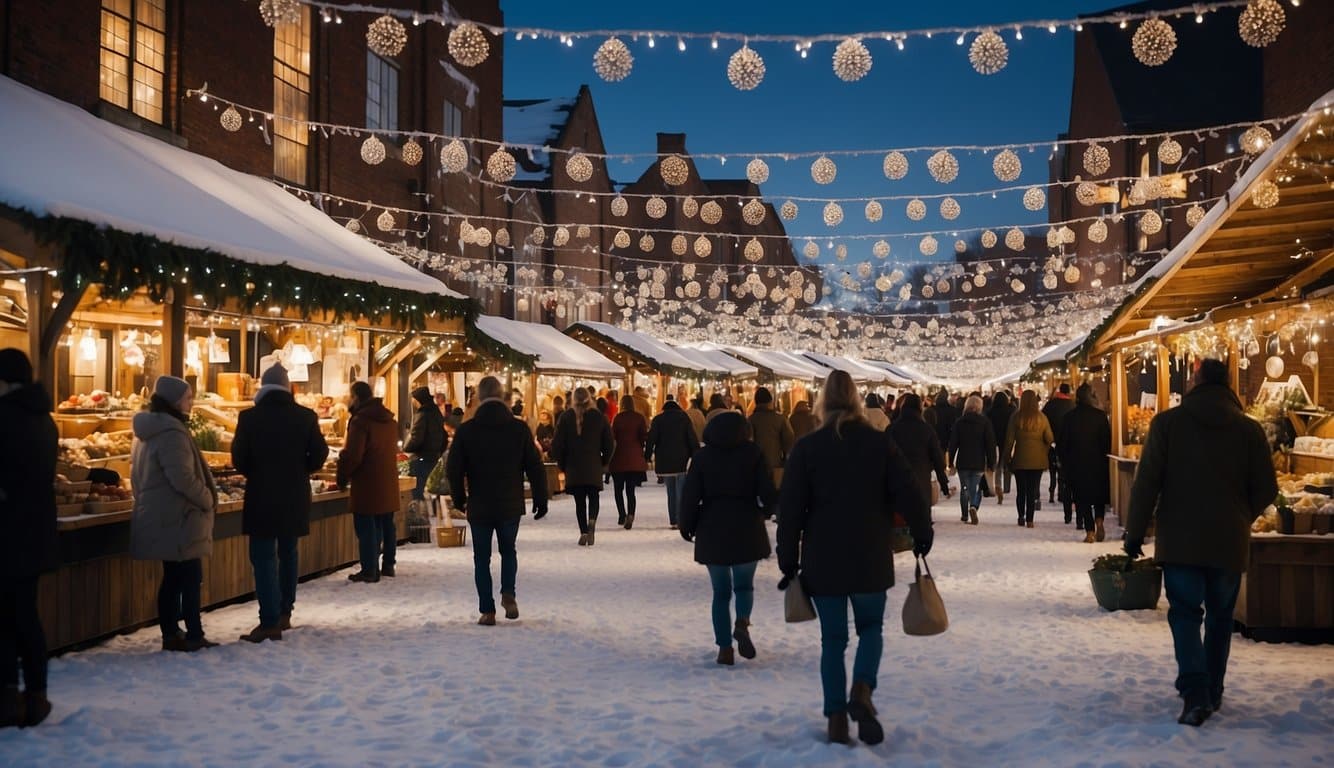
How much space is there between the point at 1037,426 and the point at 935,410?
6.99 m

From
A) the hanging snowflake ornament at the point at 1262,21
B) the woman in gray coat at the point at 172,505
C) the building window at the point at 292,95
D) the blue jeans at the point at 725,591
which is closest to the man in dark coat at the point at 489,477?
the woman in gray coat at the point at 172,505

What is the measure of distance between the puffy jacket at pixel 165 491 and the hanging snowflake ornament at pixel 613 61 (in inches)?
250

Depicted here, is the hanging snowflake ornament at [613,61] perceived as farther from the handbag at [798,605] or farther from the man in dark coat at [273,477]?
the handbag at [798,605]

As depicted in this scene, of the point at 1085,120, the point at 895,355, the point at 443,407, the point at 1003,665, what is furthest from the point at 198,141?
the point at 895,355

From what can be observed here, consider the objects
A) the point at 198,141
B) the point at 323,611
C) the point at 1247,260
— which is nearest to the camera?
the point at 323,611

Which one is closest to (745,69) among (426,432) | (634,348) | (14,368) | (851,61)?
(851,61)

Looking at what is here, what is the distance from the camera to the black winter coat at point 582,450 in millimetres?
15781

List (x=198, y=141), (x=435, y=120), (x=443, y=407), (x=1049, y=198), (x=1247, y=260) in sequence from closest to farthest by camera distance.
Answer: (x=1247, y=260) → (x=198, y=141) → (x=443, y=407) → (x=435, y=120) → (x=1049, y=198)

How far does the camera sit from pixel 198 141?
1698 centimetres

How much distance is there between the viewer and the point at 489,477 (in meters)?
9.74

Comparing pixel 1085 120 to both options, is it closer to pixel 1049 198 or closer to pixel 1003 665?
pixel 1049 198

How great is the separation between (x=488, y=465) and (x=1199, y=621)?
5.28 metres

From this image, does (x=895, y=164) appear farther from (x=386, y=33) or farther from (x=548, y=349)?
(x=548, y=349)

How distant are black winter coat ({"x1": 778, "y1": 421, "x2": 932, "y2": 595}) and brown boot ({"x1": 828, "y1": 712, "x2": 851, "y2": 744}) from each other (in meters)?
0.61
